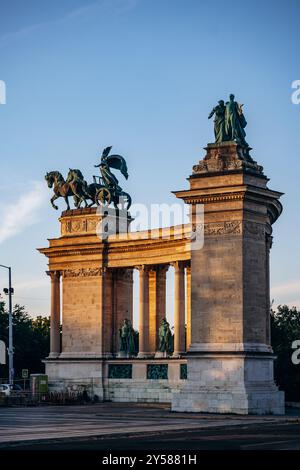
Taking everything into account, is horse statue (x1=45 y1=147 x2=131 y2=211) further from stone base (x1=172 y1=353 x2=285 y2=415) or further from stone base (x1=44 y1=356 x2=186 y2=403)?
stone base (x1=172 y1=353 x2=285 y2=415)

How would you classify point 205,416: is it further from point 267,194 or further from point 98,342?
point 98,342

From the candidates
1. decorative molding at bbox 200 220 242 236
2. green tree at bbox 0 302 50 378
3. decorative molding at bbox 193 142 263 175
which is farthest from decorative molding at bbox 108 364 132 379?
green tree at bbox 0 302 50 378

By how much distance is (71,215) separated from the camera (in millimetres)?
84938

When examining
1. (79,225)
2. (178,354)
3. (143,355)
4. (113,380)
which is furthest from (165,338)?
(79,225)

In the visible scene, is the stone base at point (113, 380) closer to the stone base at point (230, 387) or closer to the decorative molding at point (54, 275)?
the decorative molding at point (54, 275)

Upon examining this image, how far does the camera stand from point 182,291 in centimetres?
7619

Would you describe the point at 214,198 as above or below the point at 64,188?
below

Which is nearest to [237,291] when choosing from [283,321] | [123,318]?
[123,318]

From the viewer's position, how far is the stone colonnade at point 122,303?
79625 mm

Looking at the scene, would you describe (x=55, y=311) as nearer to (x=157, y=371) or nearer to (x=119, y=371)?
(x=119, y=371)

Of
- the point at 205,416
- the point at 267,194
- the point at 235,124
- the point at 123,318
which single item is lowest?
the point at 205,416

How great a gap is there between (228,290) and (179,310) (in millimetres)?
12304

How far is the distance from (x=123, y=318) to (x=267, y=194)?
70.9 feet

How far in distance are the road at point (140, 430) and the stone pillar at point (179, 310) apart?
9.38 meters
